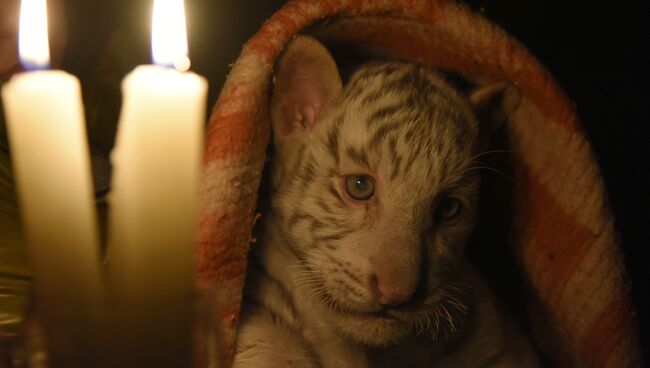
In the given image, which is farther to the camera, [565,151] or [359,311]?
[565,151]

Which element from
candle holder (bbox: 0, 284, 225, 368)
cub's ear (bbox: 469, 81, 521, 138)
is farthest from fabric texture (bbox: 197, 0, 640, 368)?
candle holder (bbox: 0, 284, 225, 368)

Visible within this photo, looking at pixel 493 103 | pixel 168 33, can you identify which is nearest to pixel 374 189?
pixel 493 103

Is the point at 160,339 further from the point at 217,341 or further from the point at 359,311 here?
the point at 359,311

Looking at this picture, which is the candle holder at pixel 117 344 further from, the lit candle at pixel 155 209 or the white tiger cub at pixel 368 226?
the white tiger cub at pixel 368 226

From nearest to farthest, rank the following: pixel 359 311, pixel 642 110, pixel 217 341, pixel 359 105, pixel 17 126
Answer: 1. pixel 17 126
2. pixel 217 341
3. pixel 359 311
4. pixel 359 105
5. pixel 642 110

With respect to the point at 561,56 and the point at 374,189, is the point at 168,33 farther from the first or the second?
the point at 561,56

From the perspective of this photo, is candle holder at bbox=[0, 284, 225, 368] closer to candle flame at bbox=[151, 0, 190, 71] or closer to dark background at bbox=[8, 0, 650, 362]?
candle flame at bbox=[151, 0, 190, 71]

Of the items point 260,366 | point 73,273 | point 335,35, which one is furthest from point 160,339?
point 335,35
